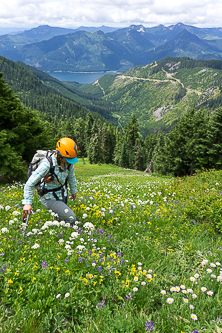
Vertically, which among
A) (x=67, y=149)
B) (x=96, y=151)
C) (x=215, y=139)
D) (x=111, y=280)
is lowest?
(x=96, y=151)

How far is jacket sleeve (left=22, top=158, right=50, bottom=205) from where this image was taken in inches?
178

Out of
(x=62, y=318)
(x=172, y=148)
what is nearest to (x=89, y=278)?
(x=62, y=318)

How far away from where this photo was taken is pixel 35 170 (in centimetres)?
473

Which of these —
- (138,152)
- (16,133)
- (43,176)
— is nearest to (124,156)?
(138,152)

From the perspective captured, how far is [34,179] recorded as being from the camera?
4.56m

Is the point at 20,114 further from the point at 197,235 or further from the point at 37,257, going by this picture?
the point at 197,235

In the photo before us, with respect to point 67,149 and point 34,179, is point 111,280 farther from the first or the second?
point 67,149

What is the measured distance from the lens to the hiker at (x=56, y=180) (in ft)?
15.0

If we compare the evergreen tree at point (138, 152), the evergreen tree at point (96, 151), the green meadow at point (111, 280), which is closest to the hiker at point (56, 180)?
the green meadow at point (111, 280)

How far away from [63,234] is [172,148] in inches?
1368

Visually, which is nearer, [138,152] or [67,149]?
[67,149]

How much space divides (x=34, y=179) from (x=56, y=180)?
0.68 m

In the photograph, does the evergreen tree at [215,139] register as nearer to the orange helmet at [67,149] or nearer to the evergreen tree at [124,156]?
the orange helmet at [67,149]

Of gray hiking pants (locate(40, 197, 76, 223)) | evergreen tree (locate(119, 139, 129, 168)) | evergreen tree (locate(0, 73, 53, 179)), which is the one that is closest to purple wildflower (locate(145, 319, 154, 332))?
gray hiking pants (locate(40, 197, 76, 223))
